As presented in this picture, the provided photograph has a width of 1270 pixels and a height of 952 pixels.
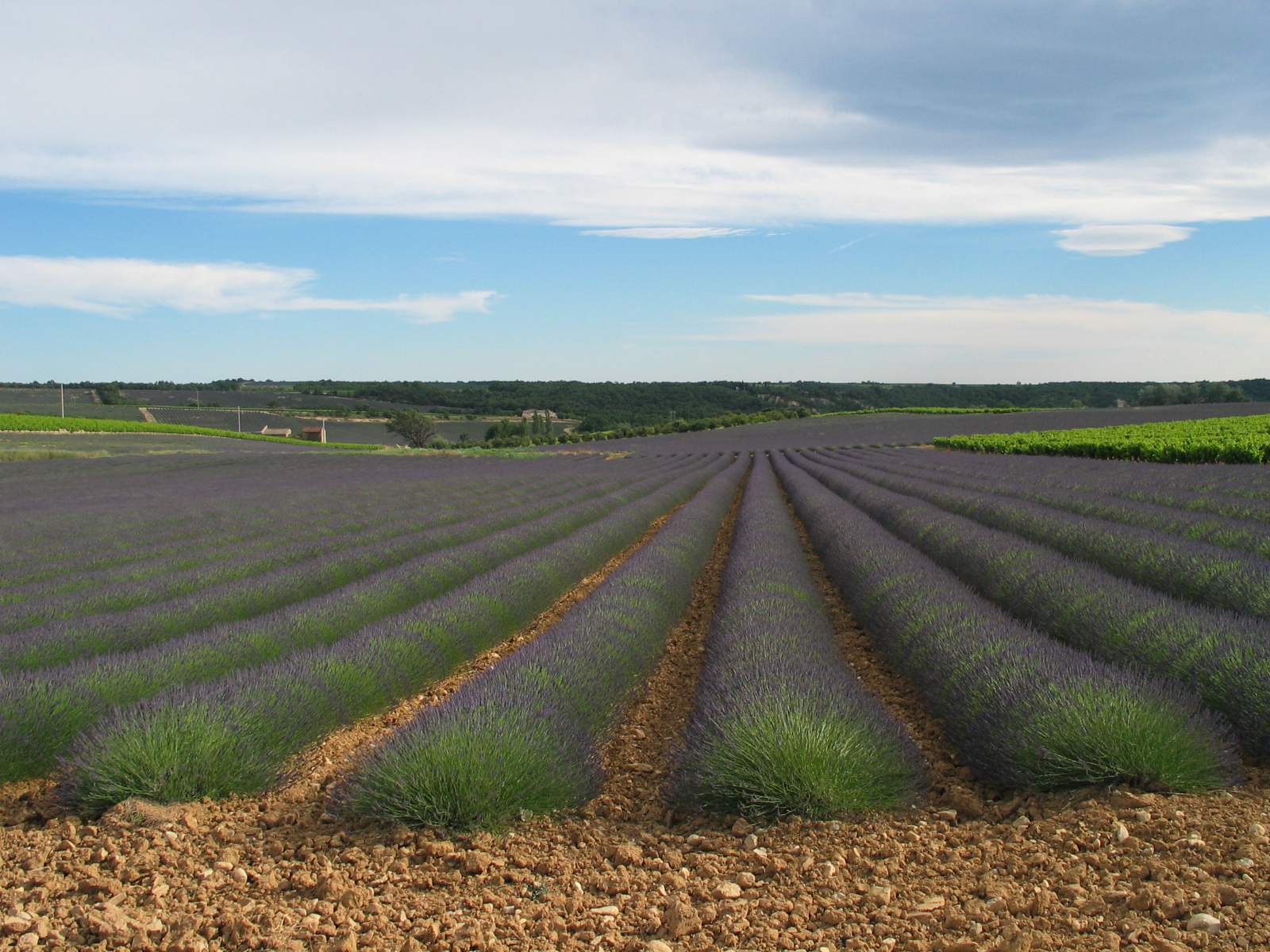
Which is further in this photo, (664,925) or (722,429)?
(722,429)

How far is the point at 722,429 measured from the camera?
75.9 meters

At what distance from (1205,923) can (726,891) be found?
4.18 feet

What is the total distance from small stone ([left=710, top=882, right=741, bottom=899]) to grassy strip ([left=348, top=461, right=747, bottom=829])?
900 millimetres

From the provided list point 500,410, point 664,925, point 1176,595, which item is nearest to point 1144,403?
point 500,410

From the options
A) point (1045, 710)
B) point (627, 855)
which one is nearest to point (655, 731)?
point (627, 855)

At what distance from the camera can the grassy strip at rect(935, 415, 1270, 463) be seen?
19234mm

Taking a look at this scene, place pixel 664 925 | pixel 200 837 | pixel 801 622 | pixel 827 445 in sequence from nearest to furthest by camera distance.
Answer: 1. pixel 664 925
2. pixel 200 837
3. pixel 801 622
4. pixel 827 445

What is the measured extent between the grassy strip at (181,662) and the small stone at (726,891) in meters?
3.02

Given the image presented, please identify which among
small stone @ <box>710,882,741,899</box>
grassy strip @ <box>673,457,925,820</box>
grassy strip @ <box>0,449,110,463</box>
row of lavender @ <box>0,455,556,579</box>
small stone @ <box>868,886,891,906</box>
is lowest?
row of lavender @ <box>0,455,556,579</box>

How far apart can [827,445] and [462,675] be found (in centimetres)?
4983

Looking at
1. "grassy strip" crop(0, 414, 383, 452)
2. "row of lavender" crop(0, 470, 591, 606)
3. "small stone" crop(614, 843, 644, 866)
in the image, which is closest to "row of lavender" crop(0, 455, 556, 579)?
"row of lavender" crop(0, 470, 591, 606)

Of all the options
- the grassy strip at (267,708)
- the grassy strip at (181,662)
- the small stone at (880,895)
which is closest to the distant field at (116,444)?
the grassy strip at (181,662)

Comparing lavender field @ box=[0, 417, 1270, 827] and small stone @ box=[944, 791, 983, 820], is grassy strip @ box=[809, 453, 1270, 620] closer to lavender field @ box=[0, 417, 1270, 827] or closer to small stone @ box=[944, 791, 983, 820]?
lavender field @ box=[0, 417, 1270, 827]

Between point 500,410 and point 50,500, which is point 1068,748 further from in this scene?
point 500,410
